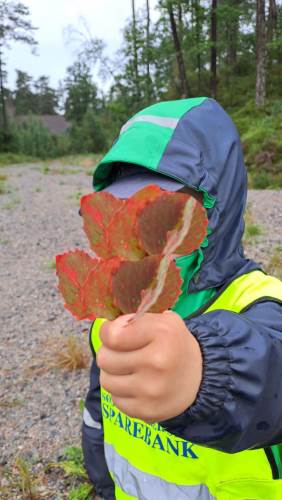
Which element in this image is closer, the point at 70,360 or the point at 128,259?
the point at 128,259

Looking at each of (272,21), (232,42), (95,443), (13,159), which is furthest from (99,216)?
(13,159)

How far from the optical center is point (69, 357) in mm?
3254

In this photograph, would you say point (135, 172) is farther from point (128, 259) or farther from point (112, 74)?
point (112, 74)

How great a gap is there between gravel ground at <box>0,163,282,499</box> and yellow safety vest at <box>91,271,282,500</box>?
882 mm

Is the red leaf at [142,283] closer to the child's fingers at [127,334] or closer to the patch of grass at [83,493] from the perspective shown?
the child's fingers at [127,334]

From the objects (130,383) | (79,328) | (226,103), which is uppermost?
(226,103)

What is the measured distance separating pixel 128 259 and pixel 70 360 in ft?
9.66

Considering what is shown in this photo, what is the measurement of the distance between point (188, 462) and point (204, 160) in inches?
33.9

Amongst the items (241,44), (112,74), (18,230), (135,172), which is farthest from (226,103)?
(135,172)

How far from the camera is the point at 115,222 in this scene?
1.51 feet

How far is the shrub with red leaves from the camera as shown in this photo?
44 cm

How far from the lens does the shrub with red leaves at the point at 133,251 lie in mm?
442

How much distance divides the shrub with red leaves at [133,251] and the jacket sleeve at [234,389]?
0.25m

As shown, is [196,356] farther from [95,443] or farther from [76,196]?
[76,196]
